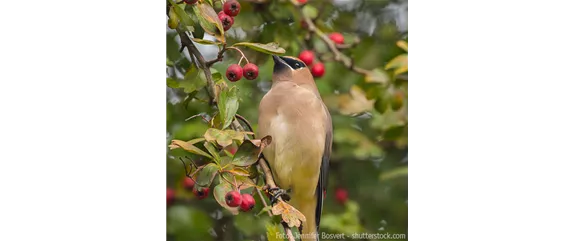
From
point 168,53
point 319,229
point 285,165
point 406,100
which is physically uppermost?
point 168,53

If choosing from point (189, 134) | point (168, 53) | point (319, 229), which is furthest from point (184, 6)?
point (319, 229)

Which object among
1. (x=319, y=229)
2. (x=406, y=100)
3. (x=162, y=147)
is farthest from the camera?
(x=406, y=100)

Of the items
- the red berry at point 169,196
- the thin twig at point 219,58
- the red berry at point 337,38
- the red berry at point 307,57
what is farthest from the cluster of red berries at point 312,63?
the red berry at point 169,196

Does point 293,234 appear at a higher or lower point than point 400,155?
lower

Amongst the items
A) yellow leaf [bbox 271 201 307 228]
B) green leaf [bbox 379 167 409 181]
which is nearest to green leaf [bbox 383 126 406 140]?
green leaf [bbox 379 167 409 181]

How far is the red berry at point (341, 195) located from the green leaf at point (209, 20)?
0.64 m

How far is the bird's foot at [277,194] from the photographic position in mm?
2370

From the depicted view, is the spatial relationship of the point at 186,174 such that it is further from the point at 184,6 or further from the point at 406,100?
the point at 406,100

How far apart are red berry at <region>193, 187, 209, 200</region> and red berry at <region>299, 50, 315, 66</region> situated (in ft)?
1.75

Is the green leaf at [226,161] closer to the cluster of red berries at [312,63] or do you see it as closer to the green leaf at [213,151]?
the green leaf at [213,151]

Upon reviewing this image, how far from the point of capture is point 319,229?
94.1 inches

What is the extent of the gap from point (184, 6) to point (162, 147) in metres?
0.39

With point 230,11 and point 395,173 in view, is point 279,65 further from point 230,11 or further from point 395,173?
point 395,173

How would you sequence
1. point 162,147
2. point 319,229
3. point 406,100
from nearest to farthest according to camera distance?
point 162,147 → point 319,229 → point 406,100
